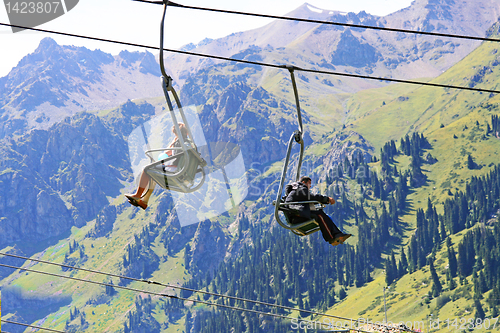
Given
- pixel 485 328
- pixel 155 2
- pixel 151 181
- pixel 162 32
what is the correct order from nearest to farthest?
pixel 162 32
pixel 155 2
pixel 151 181
pixel 485 328

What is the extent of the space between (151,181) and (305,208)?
12.3ft

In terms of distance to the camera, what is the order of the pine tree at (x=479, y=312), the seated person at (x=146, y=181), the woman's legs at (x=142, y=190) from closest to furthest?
the seated person at (x=146, y=181) → the woman's legs at (x=142, y=190) → the pine tree at (x=479, y=312)

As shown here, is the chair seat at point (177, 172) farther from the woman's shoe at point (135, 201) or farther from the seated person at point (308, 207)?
the seated person at point (308, 207)

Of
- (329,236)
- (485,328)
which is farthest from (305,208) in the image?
(485,328)

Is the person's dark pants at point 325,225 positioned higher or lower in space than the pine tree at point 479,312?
higher

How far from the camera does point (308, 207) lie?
37.6 feet

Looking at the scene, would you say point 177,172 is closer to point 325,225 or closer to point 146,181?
point 146,181

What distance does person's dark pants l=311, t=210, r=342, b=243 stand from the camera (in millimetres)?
11532

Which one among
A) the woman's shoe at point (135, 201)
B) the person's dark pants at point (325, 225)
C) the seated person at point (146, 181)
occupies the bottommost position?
the person's dark pants at point (325, 225)

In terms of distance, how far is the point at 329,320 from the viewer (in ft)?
654

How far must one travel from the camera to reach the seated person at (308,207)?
11352 mm

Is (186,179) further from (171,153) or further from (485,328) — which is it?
(485,328)

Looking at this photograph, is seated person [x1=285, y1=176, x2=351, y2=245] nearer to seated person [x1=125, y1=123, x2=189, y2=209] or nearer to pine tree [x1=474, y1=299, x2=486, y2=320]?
seated person [x1=125, y1=123, x2=189, y2=209]

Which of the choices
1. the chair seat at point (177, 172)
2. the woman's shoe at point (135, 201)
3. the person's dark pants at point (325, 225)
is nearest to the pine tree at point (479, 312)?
the person's dark pants at point (325, 225)
